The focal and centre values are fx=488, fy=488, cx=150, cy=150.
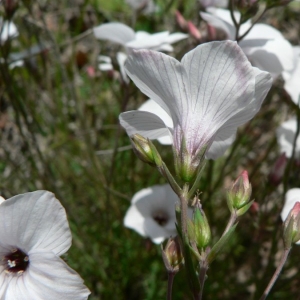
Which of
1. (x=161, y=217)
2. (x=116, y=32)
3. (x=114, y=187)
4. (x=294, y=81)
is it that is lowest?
(x=114, y=187)

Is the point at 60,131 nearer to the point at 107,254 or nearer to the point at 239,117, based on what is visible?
the point at 107,254

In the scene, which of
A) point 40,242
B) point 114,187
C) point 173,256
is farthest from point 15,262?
point 114,187

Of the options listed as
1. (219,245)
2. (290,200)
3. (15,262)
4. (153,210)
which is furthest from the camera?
(153,210)

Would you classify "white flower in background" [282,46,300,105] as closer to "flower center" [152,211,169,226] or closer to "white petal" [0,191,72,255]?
"flower center" [152,211,169,226]

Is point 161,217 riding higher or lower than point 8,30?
lower

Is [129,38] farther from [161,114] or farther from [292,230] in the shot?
[292,230]

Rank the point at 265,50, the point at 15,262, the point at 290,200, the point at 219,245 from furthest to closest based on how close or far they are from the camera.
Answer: the point at 265,50 < the point at 290,200 < the point at 15,262 < the point at 219,245

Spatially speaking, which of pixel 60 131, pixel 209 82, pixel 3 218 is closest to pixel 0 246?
pixel 3 218
